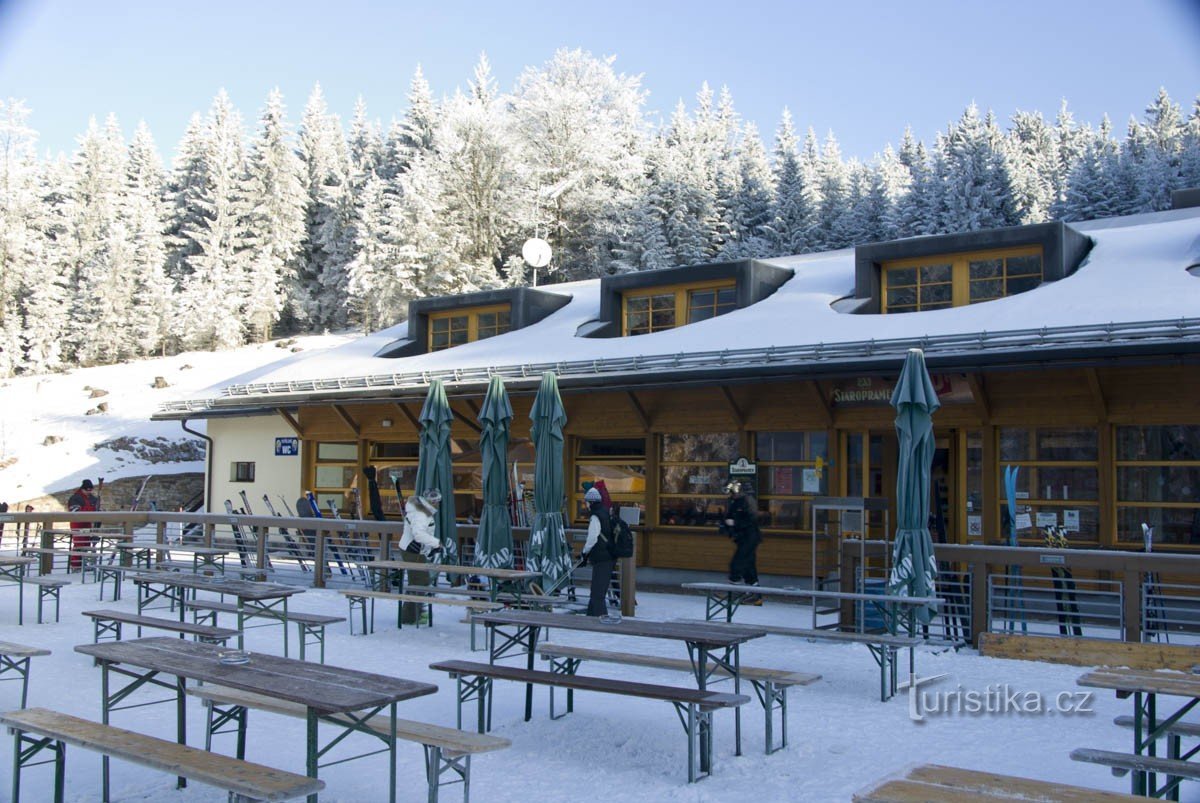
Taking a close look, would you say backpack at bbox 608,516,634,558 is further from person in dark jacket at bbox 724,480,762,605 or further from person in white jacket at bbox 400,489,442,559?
person in dark jacket at bbox 724,480,762,605

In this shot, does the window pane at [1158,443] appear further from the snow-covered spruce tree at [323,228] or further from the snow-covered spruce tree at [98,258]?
the snow-covered spruce tree at [323,228]

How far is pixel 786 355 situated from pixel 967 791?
10.6 meters

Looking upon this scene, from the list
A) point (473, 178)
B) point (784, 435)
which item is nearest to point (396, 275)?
point (473, 178)

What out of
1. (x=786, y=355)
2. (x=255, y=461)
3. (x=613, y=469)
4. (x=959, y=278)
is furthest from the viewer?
(x=255, y=461)

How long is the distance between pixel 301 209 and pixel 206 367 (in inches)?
797

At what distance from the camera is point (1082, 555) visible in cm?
988

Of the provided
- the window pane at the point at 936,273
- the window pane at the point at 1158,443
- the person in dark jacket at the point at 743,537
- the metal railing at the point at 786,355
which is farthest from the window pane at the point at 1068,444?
the person in dark jacket at the point at 743,537

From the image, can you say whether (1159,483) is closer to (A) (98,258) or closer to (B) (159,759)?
(B) (159,759)

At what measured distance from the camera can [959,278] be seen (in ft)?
51.9

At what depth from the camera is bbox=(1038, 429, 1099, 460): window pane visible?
43.4ft

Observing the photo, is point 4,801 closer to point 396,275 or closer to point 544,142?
point 396,275

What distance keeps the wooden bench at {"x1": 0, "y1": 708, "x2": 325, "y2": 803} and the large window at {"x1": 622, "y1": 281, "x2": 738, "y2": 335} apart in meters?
13.7

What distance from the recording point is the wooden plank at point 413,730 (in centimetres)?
537

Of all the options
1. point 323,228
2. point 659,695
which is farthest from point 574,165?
point 659,695
